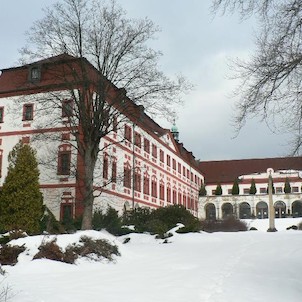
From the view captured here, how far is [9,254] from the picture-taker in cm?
1334

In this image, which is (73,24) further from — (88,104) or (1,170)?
(1,170)

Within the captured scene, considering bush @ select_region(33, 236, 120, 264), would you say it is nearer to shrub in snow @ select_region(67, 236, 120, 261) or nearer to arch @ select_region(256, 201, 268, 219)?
shrub in snow @ select_region(67, 236, 120, 261)

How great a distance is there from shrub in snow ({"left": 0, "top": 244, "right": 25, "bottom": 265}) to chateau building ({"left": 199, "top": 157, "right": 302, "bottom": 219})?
57.6 metres

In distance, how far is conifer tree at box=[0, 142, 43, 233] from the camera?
2832 centimetres

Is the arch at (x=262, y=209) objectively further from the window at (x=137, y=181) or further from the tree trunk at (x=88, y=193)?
the tree trunk at (x=88, y=193)

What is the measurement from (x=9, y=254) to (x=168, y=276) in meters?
4.91

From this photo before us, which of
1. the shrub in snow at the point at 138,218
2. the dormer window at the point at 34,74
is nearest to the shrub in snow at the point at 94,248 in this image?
the shrub in snow at the point at 138,218

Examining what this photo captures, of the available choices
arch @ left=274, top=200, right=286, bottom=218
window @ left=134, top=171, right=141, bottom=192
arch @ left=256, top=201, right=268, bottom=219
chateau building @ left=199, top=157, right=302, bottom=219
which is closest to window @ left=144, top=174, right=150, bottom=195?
window @ left=134, top=171, right=141, bottom=192

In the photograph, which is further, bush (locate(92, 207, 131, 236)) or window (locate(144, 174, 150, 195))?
window (locate(144, 174, 150, 195))

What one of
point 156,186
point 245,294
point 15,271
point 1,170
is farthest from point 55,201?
point 245,294

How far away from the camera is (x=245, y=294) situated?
8.98m

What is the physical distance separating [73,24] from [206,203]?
181ft

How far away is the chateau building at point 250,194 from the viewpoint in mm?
71062

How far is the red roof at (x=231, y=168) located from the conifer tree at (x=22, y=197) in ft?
173
